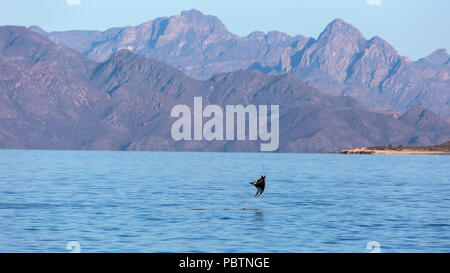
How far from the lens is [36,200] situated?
92188 millimetres

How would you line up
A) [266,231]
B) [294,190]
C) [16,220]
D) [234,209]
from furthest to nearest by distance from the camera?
1. [294,190]
2. [234,209]
3. [16,220]
4. [266,231]

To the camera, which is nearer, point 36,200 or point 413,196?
point 36,200

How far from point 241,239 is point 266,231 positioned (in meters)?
5.40

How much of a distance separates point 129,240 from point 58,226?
11314 mm

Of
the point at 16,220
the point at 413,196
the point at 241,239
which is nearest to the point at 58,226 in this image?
the point at 16,220
